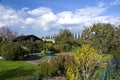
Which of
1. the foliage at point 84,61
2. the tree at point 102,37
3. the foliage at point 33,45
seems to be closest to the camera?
the foliage at point 84,61

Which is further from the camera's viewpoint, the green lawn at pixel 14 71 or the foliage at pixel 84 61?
the green lawn at pixel 14 71

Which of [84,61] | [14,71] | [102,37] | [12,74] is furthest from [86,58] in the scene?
[102,37]

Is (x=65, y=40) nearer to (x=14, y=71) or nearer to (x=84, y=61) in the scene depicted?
(x=14, y=71)

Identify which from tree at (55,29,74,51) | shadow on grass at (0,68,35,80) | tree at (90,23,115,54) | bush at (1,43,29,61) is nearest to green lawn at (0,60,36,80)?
shadow on grass at (0,68,35,80)

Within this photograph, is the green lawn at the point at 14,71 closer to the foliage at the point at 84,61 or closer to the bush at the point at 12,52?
the foliage at the point at 84,61

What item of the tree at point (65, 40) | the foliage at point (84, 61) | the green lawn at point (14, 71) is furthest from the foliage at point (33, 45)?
the foliage at point (84, 61)

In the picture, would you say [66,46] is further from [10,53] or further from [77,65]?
[77,65]

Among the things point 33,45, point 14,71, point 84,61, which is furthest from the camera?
point 33,45

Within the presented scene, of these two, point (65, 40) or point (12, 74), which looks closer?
point (12, 74)

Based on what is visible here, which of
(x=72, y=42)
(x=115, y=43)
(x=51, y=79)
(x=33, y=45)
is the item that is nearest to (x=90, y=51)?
(x=51, y=79)

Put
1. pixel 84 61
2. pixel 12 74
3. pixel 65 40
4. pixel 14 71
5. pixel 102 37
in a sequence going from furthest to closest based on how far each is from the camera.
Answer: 1. pixel 65 40
2. pixel 102 37
3. pixel 14 71
4. pixel 12 74
5. pixel 84 61

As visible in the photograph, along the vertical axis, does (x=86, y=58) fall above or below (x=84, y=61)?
above

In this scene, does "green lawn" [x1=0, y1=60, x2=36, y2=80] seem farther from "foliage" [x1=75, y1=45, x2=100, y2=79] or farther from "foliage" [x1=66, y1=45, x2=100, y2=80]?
"foliage" [x1=75, y1=45, x2=100, y2=79]

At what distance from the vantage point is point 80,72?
12.5 meters
